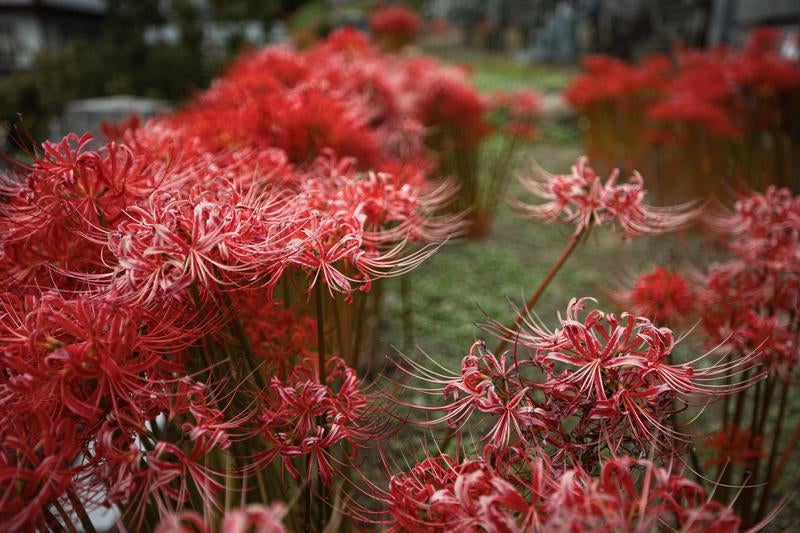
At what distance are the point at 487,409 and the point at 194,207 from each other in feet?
2.10

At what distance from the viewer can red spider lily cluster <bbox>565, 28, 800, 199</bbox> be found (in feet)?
13.2

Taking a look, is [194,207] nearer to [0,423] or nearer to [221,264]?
[221,264]

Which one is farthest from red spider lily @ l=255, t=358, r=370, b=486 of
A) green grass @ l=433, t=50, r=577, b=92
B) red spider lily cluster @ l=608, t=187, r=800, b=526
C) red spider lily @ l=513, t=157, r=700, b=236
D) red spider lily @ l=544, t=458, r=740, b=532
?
green grass @ l=433, t=50, r=577, b=92

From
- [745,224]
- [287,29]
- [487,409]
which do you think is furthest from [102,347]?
[287,29]

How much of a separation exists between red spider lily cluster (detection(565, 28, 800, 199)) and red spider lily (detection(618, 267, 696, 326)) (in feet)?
7.70

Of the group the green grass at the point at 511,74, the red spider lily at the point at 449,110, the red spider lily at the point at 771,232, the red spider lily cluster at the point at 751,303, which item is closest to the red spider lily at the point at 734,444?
the red spider lily cluster at the point at 751,303

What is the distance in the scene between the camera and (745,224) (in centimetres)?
186

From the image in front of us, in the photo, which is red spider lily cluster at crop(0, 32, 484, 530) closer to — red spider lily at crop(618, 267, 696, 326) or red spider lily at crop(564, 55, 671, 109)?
red spider lily at crop(618, 267, 696, 326)

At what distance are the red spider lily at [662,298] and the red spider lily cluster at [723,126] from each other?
235 cm

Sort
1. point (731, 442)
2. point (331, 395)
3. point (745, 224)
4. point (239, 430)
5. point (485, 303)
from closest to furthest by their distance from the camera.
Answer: point (331, 395) → point (239, 430) → point (745, 224) → point (731, 442) → point (485, 303)

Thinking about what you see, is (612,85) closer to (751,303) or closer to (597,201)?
(751,303)

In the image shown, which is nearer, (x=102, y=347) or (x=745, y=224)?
(x=102, y=347)

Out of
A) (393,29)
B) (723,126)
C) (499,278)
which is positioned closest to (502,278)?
(499,278)

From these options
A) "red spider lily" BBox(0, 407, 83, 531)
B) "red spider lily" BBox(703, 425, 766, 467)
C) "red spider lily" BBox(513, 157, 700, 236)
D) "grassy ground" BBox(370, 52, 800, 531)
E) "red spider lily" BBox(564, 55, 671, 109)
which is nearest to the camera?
"red spider lily" BBox(0, 407, 83, 531)
